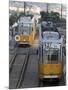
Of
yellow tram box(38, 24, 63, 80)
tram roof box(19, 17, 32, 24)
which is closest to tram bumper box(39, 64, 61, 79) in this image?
yellow tram box(38, 24, 63, 80)

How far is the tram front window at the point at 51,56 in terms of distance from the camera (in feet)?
8.13

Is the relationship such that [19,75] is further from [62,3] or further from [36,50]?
[62,3]

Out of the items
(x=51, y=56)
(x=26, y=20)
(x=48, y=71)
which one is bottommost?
(x=48, y=71)

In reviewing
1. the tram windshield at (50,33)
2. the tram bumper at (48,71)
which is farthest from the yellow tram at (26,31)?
the tram bumper at (48,71)

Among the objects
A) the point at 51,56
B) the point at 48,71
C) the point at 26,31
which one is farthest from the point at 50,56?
the point at 26,31

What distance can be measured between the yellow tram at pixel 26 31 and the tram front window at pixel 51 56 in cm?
20

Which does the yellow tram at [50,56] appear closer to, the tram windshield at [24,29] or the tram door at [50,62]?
the tram door at [50,62]

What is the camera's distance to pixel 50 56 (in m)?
2.49

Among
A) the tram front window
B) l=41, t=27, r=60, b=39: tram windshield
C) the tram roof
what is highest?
the tram roof

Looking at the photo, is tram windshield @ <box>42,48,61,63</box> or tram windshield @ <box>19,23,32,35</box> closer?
tram windshield @ <box>19,23,32,35</box>

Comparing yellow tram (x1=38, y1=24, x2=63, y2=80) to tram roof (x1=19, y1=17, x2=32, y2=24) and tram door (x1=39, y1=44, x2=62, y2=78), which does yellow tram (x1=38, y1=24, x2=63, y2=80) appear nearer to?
tram door (x1=39, y1=44, x2=62, y2=78)

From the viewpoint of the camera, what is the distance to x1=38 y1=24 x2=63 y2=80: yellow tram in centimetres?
246

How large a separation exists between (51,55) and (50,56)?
1 centimetres

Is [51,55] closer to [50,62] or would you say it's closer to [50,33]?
[50,62]
